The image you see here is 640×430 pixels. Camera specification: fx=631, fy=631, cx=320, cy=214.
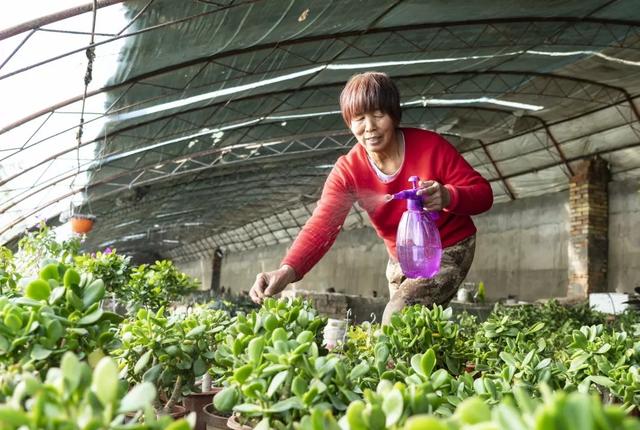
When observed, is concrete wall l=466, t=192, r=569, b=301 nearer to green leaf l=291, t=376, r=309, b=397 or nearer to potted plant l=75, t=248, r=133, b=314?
potted plant l=75, t=248, r=133, b=314

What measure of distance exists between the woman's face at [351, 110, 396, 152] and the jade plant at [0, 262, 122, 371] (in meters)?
1.22

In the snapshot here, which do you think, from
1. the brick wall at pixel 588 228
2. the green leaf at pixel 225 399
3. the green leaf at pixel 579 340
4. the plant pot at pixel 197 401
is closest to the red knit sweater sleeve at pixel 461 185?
the green leaf at pixel 579 340

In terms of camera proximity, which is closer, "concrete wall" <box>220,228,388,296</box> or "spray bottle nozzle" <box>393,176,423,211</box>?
"spray bottle nozzle" <box>393,176,423,211</box>

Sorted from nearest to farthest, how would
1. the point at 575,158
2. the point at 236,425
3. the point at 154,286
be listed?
the point at 236,425
the point at 154,286
the point at 575,158

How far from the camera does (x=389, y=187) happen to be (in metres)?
2.20

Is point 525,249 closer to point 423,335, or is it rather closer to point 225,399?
point 423,335

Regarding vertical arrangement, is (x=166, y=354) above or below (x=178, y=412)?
above

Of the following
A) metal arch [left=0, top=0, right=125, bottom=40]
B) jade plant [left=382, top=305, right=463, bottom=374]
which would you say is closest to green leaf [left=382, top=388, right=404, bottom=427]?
jade plant [left=382, top=305, right=463, bottom=374]

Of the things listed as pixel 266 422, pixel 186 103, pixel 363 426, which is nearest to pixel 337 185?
pixel 266 422

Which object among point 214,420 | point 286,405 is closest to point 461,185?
point 214,420

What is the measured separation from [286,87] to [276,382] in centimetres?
804

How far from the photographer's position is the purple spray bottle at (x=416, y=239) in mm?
1938

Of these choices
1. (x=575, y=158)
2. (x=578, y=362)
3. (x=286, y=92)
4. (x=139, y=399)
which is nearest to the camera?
(x=139, y=399)

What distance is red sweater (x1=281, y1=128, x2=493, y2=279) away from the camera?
2.11 metres
